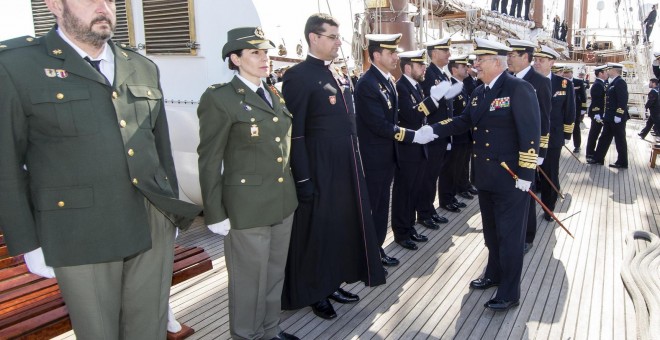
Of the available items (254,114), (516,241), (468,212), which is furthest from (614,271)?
(254,114)

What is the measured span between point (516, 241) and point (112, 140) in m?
2.60

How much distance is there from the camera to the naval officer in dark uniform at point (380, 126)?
12.3 ft

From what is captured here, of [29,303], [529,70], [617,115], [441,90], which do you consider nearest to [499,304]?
[441,90]

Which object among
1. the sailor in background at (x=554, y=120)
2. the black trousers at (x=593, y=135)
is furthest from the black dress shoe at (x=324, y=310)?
the black trousers at (x=593, y=135)

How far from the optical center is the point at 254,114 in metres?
2.38

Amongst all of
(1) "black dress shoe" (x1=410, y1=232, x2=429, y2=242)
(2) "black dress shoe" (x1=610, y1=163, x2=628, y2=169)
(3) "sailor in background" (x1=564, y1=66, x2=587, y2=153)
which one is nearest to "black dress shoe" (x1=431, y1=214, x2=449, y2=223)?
(1) "black dress shoe" (x1=410, y1=232, x2=429, y2=242)

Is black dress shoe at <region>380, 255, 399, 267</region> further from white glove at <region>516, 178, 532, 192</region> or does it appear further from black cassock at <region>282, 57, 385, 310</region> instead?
white glove at <region>516, 178, 532, 192</region>

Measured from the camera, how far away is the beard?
162 centimetres

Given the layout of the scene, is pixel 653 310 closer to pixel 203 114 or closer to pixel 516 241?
pixel 516 241

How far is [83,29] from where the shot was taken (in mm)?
1628

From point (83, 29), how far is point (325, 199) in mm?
1763

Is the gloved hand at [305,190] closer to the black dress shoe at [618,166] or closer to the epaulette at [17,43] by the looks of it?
the epaulette at [17,43]

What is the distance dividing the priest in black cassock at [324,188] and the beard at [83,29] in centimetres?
133

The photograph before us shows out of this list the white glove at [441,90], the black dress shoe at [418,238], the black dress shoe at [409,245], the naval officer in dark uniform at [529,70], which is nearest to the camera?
the white glove at [441,90]
